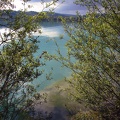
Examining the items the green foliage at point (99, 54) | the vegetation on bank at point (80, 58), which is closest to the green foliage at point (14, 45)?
the vegetation on bank at point (80, 58)

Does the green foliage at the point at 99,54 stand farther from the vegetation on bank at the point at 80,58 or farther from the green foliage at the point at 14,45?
the green foliage at the point at 14,45

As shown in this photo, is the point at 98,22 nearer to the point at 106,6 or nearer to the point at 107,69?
the point at 106,6

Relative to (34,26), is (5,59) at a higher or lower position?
lower

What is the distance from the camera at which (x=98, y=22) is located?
46.0 feet

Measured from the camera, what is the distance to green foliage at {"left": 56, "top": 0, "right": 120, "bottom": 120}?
13.6 m

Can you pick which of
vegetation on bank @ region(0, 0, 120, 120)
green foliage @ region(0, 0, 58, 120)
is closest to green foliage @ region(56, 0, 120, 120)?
vegetation on bank @ region(0, 0, 120, 120)

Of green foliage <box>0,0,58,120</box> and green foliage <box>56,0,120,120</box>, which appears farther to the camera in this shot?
green foliage <box>56,0,120,120</box>

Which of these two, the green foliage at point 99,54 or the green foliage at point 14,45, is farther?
the green foliage at point 99,54

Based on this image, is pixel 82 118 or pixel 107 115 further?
pixel 82 118

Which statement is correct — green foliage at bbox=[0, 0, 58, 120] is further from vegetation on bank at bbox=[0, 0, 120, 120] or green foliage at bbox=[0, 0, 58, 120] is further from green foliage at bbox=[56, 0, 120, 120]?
green foliage at bbox=[56, 0, 120, 120]

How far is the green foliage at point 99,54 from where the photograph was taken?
536 inches

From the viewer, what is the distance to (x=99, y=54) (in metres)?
15.0

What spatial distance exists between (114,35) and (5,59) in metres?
7.60

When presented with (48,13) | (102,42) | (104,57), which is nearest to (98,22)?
(102,42)
